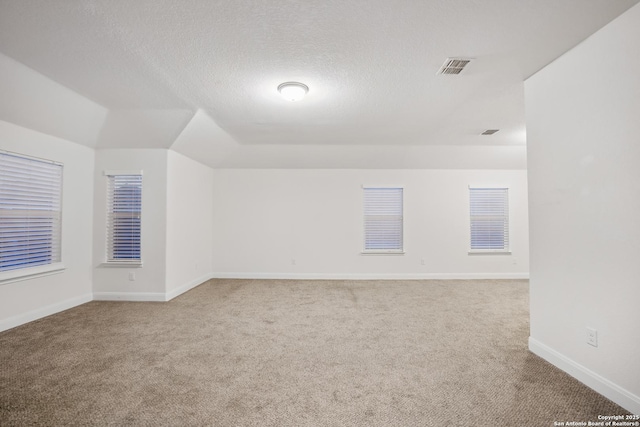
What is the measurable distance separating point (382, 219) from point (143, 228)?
435 cm

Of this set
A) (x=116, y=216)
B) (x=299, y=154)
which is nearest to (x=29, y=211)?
(x=116, y=216)

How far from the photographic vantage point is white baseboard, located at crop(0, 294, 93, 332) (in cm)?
309

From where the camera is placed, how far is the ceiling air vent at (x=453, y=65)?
236 cm

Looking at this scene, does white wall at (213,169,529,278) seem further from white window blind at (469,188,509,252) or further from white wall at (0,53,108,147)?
white wall at (0,53,108,147)

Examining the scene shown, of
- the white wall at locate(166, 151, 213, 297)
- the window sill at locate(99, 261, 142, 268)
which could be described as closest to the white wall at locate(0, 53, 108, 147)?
the white wall at locate(166, 151, 213, 297)

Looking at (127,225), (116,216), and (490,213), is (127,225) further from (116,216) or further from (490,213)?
(490,213)

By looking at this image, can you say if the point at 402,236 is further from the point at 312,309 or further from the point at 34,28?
the point at 34,28

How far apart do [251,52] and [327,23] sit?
699mm

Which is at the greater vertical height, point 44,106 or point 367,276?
point 44,106

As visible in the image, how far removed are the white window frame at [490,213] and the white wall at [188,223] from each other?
5.51m

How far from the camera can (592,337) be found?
2.01 m

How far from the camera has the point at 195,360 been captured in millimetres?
2445

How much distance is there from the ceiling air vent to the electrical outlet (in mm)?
2285

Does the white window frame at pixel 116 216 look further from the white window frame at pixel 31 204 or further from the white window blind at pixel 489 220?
the white window blind at pixel 489 220
